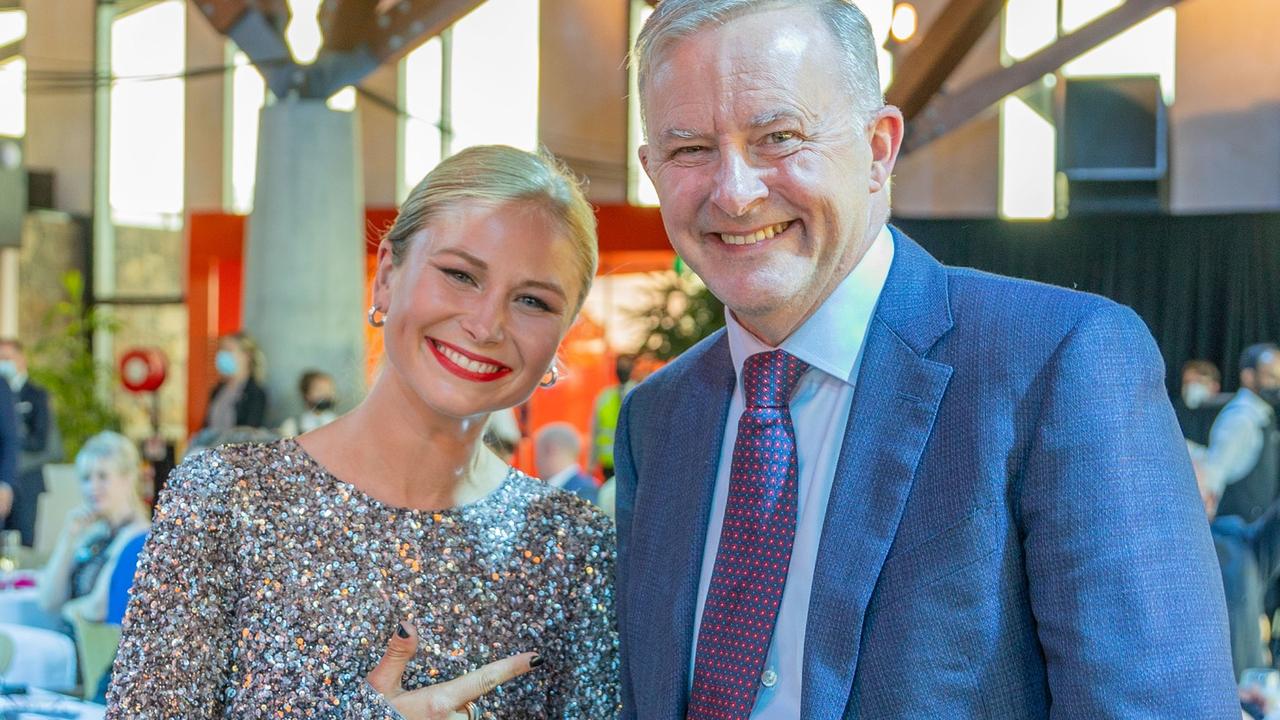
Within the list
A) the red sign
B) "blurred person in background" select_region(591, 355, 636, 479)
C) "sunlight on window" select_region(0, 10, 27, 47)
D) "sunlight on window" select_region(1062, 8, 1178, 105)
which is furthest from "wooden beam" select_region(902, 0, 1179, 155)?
"sunlight on window" select_region(0, 10, 27, 47)

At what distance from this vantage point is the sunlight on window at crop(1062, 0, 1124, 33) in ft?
44.5

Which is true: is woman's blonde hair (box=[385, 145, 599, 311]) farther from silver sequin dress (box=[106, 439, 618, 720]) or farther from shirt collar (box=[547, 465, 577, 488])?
shirt collar (box=[547, 465, 577, 488])

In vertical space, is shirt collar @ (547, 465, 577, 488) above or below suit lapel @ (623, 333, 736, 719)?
below

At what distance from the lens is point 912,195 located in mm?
14164

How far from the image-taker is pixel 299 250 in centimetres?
918

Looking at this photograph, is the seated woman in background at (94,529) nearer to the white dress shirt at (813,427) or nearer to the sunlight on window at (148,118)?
the white dress shirt at (813,427)

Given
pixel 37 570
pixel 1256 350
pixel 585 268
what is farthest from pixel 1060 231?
pixel 585 268

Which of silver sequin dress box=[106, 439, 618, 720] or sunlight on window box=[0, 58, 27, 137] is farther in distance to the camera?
sunlight on window box=[0, 58, 27, 137]

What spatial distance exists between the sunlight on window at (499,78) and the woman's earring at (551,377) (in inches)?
538

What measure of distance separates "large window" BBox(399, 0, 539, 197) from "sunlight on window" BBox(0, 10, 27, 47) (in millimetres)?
5042

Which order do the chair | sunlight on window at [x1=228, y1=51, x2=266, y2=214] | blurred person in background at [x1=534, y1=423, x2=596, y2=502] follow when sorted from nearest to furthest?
the chair < blurred person in background at [x1=534, y1=423, x2=596, y2=502] < sunlight on window at [x1=228, y1=51, x2=266, y2=214]

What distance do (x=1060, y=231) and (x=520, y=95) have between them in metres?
6.67

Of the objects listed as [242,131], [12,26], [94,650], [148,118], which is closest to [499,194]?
[94,650]

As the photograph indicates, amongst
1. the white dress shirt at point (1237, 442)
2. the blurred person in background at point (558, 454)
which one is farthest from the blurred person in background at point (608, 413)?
the white dress shirt at point (1237, 442)
